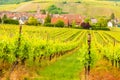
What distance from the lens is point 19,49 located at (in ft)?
135

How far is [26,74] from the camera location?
44062mm

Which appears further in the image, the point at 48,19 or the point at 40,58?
the point at 48,19

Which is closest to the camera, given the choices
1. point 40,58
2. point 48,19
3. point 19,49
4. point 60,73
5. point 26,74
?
point 19,49

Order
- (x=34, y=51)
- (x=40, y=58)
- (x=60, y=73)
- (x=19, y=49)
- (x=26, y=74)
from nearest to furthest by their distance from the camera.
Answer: (x=19, y=49)
(x=26, y=74)
(x=60, y=73)
(x=34, y=51)
(x=40, y=58)

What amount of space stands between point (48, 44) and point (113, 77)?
17365mm

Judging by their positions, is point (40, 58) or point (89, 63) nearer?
point (89, 63)

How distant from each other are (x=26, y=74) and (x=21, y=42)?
15.6 feet

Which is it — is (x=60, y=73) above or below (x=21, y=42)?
below

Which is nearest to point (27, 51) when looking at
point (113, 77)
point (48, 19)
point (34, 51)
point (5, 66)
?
point (5, 66)

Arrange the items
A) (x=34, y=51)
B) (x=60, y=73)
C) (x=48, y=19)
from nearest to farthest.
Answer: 1. (x=60, y=73)
2. (x=34, y=51)
3. (x=48, y=19)

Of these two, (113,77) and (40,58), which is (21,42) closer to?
(113,77)

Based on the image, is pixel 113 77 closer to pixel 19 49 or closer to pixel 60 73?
pixel 60 73

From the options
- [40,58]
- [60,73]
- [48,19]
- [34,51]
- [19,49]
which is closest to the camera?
[19,49]

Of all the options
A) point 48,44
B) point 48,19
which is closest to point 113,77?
point 48,44
